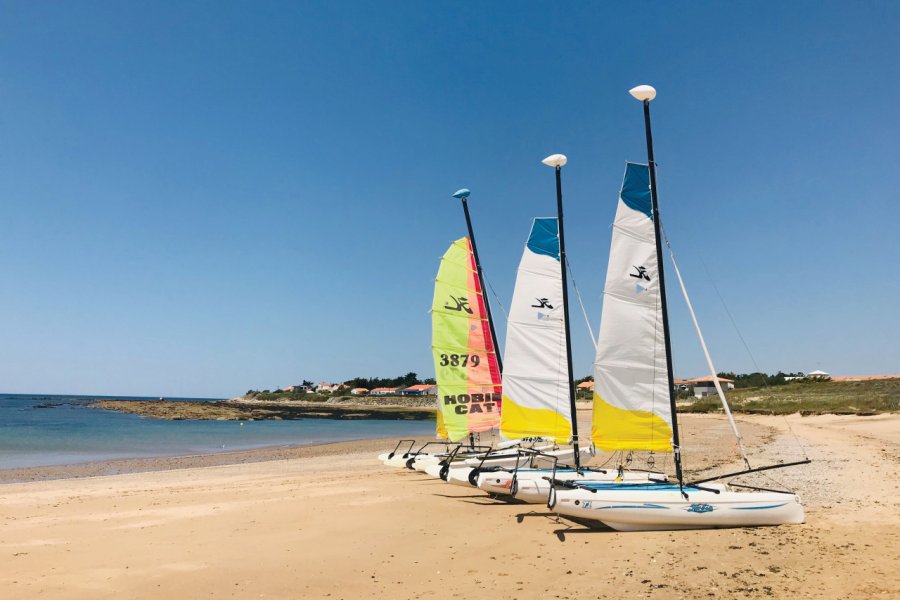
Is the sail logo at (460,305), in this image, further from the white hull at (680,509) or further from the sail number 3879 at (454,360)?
the white hull at (680,509)

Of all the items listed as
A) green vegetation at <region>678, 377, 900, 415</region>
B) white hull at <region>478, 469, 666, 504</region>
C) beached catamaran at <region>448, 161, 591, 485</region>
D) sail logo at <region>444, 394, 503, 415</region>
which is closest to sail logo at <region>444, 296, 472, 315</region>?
sail logo at <region>444, 394, 503, 415</region>

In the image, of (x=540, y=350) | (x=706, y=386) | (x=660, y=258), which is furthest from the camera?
(x=706, y=386)

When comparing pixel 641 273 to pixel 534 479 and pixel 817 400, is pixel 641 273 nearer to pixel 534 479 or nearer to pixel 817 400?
pixel 534 479

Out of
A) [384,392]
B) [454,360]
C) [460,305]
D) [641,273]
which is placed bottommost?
[384,392]

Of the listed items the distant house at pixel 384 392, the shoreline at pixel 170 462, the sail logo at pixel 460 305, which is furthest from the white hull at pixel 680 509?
the distant house at pixel 384 392

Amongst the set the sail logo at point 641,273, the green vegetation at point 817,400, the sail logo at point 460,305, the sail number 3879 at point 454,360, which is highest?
the sail logo at point 460,305

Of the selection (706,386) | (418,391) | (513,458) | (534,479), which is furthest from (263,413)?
(534,479)

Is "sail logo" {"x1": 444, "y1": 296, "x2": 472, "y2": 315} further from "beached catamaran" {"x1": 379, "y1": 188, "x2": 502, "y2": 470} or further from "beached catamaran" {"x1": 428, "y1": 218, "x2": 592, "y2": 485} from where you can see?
"beached catamaran" {"x1": 428, "y1": 218, "x2": 592, "y2": 485}

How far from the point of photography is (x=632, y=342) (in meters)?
12.2

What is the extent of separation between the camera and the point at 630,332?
1216cm

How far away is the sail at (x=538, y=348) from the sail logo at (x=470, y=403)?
261 cm

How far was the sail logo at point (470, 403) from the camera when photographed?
18547mm

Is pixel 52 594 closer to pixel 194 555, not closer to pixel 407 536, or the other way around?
pixel 194 555

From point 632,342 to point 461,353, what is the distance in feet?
24.7
